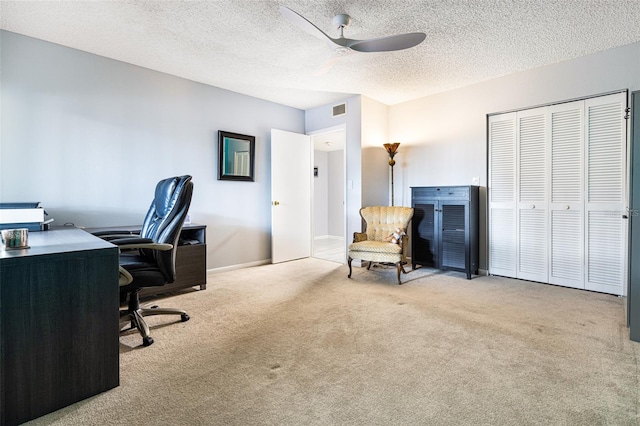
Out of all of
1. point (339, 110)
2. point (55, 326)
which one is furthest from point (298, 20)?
point (339, 110)

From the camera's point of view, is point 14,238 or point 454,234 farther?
point 454,234

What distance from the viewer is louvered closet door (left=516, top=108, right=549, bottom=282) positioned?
11.8 ft

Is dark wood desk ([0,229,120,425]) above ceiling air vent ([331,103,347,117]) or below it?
below

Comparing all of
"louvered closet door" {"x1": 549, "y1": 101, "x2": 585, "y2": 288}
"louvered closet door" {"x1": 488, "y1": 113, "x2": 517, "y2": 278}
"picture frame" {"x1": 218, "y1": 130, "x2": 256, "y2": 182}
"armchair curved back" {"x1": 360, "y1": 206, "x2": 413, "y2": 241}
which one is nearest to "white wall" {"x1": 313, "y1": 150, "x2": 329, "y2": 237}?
"picture frame" {"x1": 218, "y1": 130, "x2": 256, "y2": 182}

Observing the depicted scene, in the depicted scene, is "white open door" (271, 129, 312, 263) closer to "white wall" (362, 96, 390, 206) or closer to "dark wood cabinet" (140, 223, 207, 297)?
"white wall" (362, 96, 390, 206)

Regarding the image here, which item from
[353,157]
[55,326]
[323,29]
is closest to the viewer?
[55,326]

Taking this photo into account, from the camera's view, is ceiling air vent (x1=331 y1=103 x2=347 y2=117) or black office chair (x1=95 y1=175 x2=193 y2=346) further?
ceiling air vent (x1=331 y1=103 x2=347 y2=117)

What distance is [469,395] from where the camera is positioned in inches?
60.6

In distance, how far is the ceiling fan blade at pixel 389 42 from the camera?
91.5 inches

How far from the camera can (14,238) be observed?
1.57 metres

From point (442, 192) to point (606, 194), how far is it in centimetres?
160

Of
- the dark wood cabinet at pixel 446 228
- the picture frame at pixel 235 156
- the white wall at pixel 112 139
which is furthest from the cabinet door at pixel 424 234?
the picture frame at pixel 235 156

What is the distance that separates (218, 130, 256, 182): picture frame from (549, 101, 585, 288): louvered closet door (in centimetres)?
377

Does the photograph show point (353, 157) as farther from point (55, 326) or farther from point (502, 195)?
point (55, 326)
